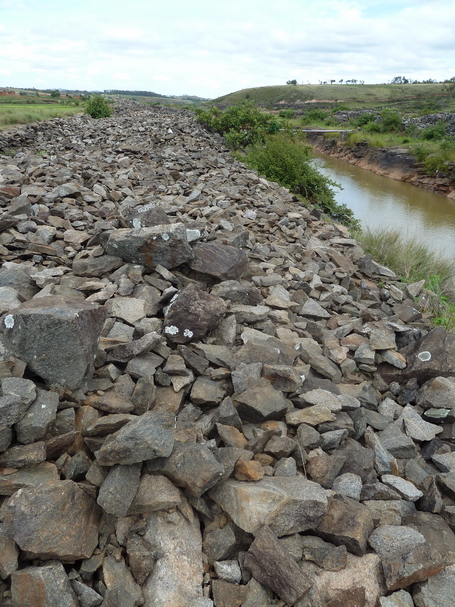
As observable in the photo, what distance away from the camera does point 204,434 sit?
9.86 feet

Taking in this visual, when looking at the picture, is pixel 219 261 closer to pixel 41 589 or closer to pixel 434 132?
pixel 41 589

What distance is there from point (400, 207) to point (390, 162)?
12.8 meters

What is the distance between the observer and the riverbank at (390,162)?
26500 millimetres

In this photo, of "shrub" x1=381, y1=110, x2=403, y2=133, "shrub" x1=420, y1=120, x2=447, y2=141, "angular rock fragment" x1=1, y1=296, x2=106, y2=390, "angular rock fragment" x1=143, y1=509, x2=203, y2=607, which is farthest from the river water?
"shrub" x1=381, y1=110, x2=403, y2=133

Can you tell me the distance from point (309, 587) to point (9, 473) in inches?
68.4

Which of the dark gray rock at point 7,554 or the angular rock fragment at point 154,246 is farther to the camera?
the angular rock fragment at point 154,246

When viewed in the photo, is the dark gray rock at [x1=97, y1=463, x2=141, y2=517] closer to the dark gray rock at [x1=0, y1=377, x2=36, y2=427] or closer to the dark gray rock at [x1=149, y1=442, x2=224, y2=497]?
the dark gray rock at [x1=149, y1=442, x2=224, y2=497]

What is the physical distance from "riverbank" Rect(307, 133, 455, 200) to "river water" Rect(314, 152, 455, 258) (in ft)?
2.28

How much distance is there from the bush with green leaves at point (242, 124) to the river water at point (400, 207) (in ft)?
9.12

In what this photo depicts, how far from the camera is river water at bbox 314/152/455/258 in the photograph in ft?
51.7

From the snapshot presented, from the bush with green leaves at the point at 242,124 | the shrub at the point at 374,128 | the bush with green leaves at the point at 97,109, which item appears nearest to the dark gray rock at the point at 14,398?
the bush with green leaves at the point at 242,124

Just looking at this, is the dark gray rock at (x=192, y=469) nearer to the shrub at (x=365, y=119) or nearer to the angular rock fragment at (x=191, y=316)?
the angular rock fragment at (x=191, y=316)

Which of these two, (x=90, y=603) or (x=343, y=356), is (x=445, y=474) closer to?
(x=343, y=356)

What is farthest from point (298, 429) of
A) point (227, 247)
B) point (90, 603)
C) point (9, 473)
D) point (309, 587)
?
point (227, 247)
